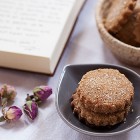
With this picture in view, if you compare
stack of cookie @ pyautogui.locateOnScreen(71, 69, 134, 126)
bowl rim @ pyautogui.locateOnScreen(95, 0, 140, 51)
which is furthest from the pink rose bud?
bowl rim @ pyautogui.locateOnScreen(95, 0, 140, 51)

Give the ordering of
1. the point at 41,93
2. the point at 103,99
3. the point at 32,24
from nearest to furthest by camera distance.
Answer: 1. the point at 103,99
2. the point at 41,93
3. the point at 32,24

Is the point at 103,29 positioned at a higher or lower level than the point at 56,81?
higher

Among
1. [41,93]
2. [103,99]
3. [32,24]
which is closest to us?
[103,99]

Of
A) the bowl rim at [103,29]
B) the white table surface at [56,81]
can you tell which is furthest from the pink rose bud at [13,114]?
the bowl rim at [103,29]

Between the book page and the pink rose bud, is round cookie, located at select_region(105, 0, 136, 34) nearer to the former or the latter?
the book page

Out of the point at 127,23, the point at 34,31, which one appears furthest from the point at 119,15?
the point at 34,31

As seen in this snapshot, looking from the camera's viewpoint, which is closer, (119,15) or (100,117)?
(100,117)

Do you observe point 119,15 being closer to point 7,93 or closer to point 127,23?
point 127,23
